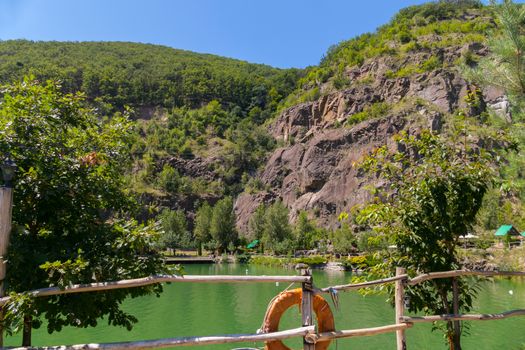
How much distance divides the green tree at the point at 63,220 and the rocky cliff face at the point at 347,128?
54.7 meters

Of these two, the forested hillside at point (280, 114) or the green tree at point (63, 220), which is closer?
the green tree at point (63, 220)

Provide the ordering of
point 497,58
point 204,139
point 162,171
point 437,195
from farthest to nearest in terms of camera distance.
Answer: point 204,139 → point 162,171 → point 437,195 → point 497,58

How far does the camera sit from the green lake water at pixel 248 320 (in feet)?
46.0

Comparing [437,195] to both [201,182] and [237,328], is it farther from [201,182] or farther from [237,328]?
[201,182]

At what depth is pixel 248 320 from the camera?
18.1 m

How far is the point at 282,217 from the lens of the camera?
59750 mm

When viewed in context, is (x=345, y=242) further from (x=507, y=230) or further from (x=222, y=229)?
(x=222, y=229)

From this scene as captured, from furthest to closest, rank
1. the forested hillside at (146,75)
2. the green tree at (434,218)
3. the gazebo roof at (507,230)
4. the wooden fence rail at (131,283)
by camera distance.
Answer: the forested hillside at (146,75) → the gazebo roof at (507,230) → the green tree at (434,218) → the wooden fence rail at (131,283)

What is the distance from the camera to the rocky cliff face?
6488 centimetres

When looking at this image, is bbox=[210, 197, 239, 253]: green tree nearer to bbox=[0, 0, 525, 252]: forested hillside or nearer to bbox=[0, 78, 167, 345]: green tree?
bbox=[0, 0, 525, 252]: forested hillside

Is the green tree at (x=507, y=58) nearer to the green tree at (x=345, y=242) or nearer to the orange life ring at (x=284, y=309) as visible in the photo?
the orange life ring at (x=284, y=309)

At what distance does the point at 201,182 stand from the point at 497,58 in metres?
84.2

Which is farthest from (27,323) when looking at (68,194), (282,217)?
(282,217)

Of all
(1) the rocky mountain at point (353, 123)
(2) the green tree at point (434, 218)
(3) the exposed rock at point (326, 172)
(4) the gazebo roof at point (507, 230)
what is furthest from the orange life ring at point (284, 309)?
(1) the rocky mountain at point (353, 123)
